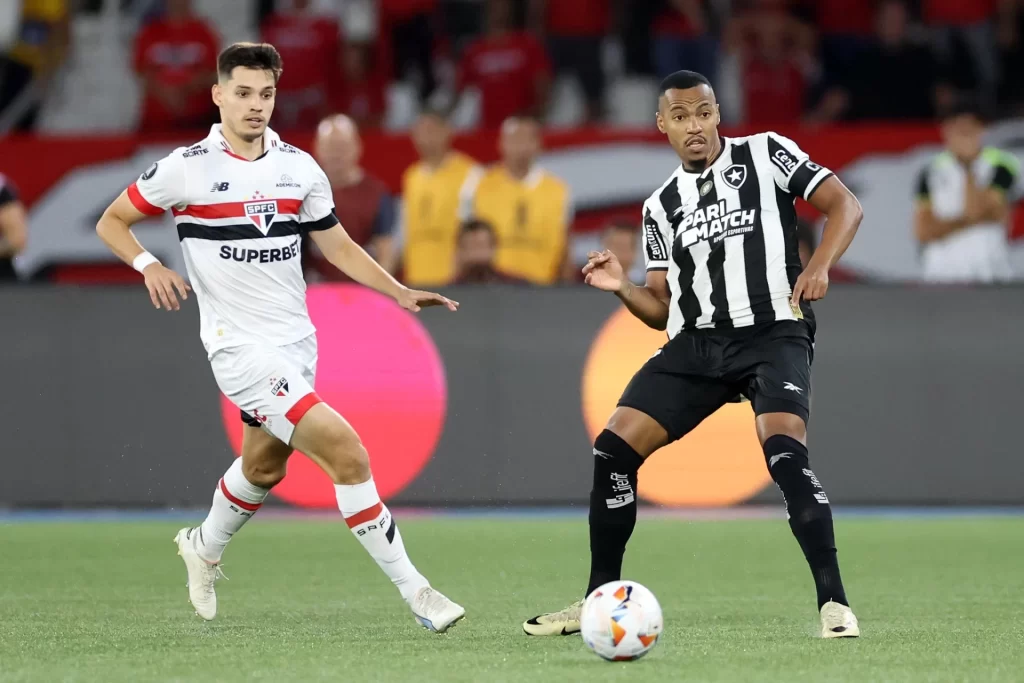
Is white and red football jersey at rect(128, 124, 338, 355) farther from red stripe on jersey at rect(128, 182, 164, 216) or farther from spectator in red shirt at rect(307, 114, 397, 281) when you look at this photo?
spectator in red shirt at rect(307, 114, 397, 281)

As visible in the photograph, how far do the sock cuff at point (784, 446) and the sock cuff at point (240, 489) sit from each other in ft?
7.03

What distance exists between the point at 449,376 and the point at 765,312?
199 inches

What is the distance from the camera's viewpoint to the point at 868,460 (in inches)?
434

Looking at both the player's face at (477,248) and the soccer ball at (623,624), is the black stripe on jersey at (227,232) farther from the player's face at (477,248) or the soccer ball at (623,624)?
the player's face at (477,248)

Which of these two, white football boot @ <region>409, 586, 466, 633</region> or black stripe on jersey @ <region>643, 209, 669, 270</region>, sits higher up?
black stripe on jersey @ <region>643, 209, 669, 270</region>

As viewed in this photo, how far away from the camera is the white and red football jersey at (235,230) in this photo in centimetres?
643

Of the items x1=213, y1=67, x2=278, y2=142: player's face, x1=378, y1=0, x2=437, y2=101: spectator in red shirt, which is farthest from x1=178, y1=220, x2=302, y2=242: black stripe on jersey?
x1=378, y1=0, x2=437, y2=101: spectator in red shirt

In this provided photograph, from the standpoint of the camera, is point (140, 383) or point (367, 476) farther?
point (140, 383)

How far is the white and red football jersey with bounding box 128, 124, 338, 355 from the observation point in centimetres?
643

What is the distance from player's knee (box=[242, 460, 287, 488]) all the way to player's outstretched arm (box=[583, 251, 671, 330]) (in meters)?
1.54

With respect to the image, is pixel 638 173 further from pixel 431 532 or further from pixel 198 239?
pixel 198 239

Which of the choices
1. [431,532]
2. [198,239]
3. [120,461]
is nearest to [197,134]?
A: [120,461]

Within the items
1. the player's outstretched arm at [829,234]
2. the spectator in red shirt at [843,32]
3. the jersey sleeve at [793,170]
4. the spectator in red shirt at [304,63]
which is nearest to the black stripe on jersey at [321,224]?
the jersey sleeve at [793,170]

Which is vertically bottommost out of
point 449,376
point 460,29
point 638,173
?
point 449,376
